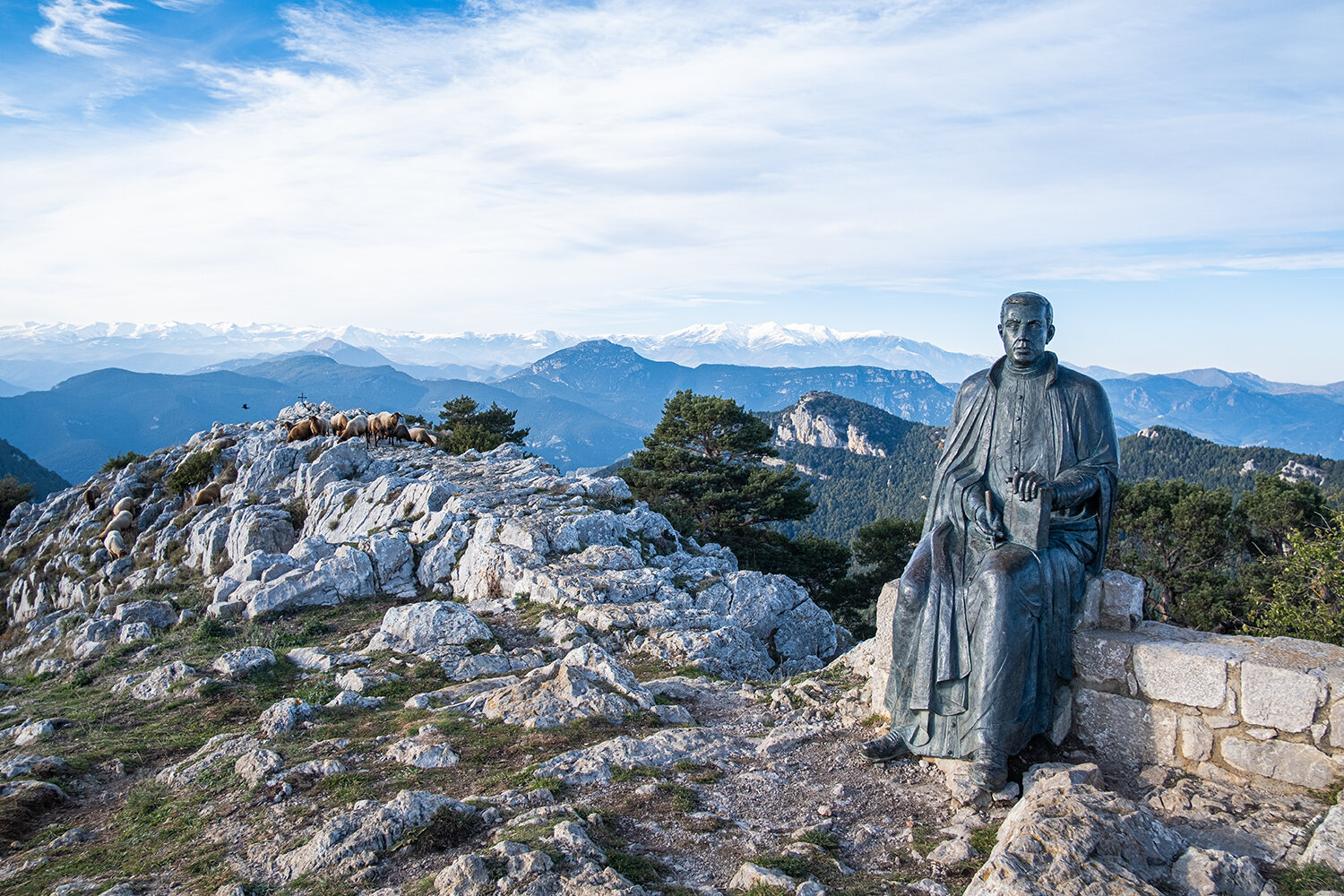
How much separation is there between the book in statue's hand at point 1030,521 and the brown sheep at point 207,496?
26962 millimetres

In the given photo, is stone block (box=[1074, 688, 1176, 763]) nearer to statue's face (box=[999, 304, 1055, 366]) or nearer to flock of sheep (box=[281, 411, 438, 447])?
statue's face (box=[999, 304, 1055, 366])

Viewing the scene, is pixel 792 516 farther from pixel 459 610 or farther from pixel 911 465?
pixel 911 465

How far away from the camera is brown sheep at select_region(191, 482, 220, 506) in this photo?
25203mm

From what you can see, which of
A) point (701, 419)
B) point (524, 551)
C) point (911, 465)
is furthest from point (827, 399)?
point (524, 551)

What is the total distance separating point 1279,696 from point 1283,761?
1.62 feet

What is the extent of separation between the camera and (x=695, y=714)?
26.5ft

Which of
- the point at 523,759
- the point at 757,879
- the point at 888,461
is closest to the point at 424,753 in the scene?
the point at 523,759

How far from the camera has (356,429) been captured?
24.6m

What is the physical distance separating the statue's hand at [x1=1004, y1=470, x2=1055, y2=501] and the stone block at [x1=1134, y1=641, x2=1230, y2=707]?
147cm

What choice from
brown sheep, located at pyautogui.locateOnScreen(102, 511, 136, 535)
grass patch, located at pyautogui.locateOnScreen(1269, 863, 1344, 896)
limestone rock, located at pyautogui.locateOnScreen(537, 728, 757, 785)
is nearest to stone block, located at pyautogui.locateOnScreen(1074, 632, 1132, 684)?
grass patch, located at pyautogui.locateOnScreen(1269, 863, 1344, 896)

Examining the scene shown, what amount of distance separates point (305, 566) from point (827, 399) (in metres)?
176

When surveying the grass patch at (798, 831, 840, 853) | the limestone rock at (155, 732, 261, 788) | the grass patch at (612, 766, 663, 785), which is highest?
the grass patch at (798, 831, 840, 853)

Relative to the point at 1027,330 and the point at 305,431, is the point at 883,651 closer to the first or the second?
the point at 1027,330

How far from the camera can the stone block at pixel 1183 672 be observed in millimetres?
5500
